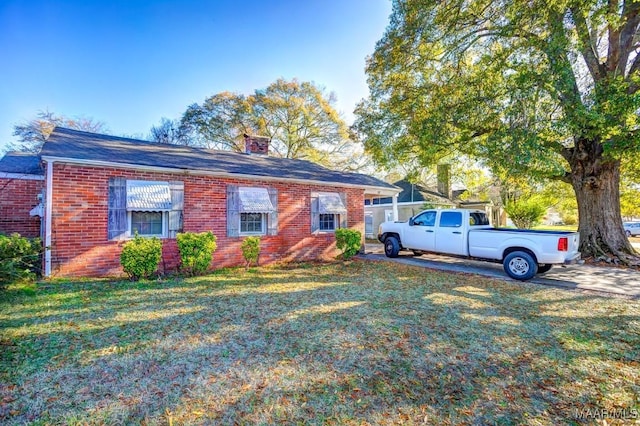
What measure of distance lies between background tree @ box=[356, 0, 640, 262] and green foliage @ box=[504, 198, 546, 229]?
1057 cm

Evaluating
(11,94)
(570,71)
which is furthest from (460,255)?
(11,94)

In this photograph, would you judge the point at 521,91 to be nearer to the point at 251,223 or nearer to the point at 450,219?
the point at 450,219

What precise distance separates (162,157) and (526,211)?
24.3m

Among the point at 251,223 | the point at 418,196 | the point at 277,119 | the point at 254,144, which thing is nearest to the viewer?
the point at 251,223

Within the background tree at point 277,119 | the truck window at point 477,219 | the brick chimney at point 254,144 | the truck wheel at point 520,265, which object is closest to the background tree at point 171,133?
the background tree at point 277,119

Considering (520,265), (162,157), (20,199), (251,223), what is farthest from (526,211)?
(20,199)

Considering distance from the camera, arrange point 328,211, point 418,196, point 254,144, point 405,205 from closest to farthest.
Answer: point 328,211
point 254,144
point 418,196
point 405,205

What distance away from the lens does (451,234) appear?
9.06 m

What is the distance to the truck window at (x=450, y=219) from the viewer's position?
9.00 m

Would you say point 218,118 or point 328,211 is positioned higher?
point 218,118

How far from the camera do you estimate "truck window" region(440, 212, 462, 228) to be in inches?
354

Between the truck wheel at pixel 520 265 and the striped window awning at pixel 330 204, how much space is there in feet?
17.8

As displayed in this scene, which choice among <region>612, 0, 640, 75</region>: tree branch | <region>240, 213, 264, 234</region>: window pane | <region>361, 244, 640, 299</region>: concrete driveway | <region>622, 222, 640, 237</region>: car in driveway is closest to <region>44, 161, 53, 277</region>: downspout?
<region>240, 213, 264, 234</region>: window pane

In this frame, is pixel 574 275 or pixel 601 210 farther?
pixel 601 210
